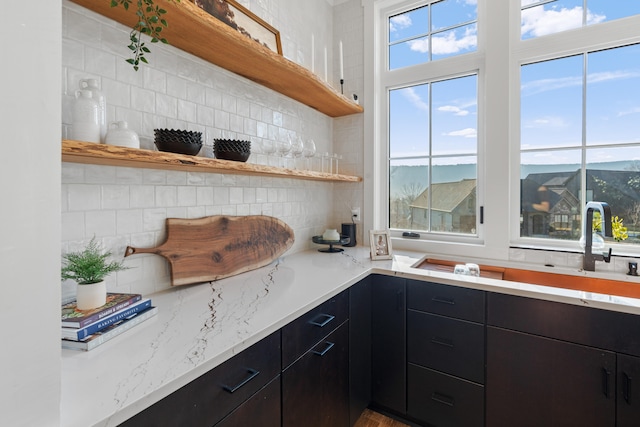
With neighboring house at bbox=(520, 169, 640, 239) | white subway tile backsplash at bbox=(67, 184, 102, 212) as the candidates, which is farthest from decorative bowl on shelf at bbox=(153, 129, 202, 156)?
neighboring house at bbox=(520, 169, 640, 239)

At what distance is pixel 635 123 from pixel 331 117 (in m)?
1.96

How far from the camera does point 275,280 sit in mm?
1553

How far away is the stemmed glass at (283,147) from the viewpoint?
185cm

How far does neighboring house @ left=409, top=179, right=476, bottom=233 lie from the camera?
2229 mm

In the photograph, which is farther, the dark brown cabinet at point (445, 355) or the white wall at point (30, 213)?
the dark brown cabinet at point (445, 355)

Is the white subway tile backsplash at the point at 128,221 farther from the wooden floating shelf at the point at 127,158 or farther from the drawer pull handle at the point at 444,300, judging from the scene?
the drawer pull handle at the point at 444,300

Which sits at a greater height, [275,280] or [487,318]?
[275,280]

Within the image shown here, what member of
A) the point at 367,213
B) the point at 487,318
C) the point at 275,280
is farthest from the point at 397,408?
the point at 367,213

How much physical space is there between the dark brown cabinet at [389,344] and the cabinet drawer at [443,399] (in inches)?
2.2

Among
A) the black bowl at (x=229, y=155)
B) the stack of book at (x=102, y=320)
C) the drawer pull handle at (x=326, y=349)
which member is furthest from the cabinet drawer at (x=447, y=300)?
the stack of book at (x=102, y=320)

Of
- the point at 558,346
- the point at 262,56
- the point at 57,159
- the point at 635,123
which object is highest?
the point at 262,56

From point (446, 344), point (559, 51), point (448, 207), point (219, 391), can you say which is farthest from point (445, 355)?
point (559, 51)

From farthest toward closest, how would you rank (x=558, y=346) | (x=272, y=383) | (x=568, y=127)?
(x=568, y=127) → (x=558, y=346) → (x=272, y=383)

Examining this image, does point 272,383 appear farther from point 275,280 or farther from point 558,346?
point 558,346
